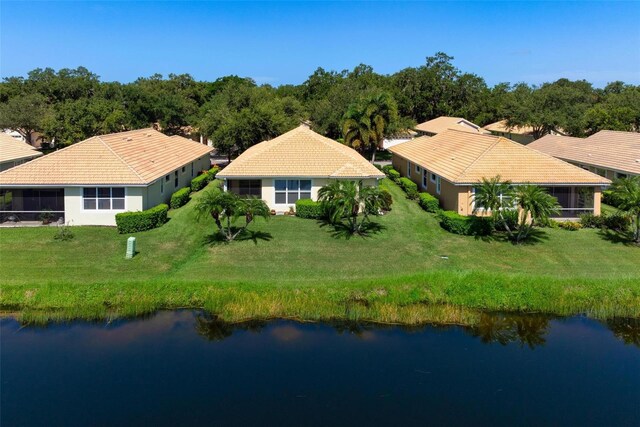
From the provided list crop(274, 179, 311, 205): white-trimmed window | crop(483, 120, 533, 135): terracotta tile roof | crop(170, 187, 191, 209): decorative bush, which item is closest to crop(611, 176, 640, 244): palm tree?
crop(274, 179, 311, 205): white-trimmed window

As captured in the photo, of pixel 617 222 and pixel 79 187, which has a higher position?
pixel 79 187

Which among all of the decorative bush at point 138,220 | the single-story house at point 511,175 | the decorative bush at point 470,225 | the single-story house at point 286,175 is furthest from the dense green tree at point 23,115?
the decorative bush at point 470,225

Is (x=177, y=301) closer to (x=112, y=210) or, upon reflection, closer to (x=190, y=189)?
(x=112, y=210)

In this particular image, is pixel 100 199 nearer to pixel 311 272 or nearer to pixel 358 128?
pixel 311 272

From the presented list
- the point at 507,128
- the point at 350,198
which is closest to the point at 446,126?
the point at 507,128

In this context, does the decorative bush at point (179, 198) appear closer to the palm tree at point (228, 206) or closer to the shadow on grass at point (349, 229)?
the palm tree at point (228, 206)

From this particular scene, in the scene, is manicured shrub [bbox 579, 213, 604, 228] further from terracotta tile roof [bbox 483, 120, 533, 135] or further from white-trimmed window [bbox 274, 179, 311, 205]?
terracotta tile roof [bbox 483, 120, 533, 135]
